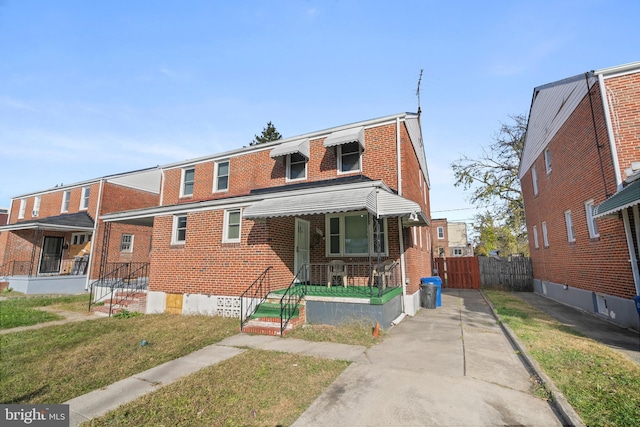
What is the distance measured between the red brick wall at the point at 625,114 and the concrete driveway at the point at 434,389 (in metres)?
6.47

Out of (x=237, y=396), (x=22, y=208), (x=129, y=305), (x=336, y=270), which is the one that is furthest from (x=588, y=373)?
(x=22, y=208)

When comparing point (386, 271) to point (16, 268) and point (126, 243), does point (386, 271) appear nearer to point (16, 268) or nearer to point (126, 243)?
point (126, 243)

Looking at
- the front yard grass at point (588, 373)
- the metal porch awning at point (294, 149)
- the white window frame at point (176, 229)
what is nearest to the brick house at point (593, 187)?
the front yard grass at point (588, 373)

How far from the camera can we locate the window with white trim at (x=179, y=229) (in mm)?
11484

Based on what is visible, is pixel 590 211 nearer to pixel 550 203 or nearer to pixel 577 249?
pixel 577 249

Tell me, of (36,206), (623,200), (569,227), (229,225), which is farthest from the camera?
(36,206)

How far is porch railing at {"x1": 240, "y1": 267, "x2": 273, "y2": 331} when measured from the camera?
30.3 feet

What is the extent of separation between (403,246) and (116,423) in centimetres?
876

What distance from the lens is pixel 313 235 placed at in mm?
11508

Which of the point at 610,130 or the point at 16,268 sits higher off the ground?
the point at 610,130

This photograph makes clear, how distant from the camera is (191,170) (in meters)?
15.8

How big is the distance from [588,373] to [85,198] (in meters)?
28.6

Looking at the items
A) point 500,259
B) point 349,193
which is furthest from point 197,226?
point 500,259

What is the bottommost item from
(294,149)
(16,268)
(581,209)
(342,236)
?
(16,268)
